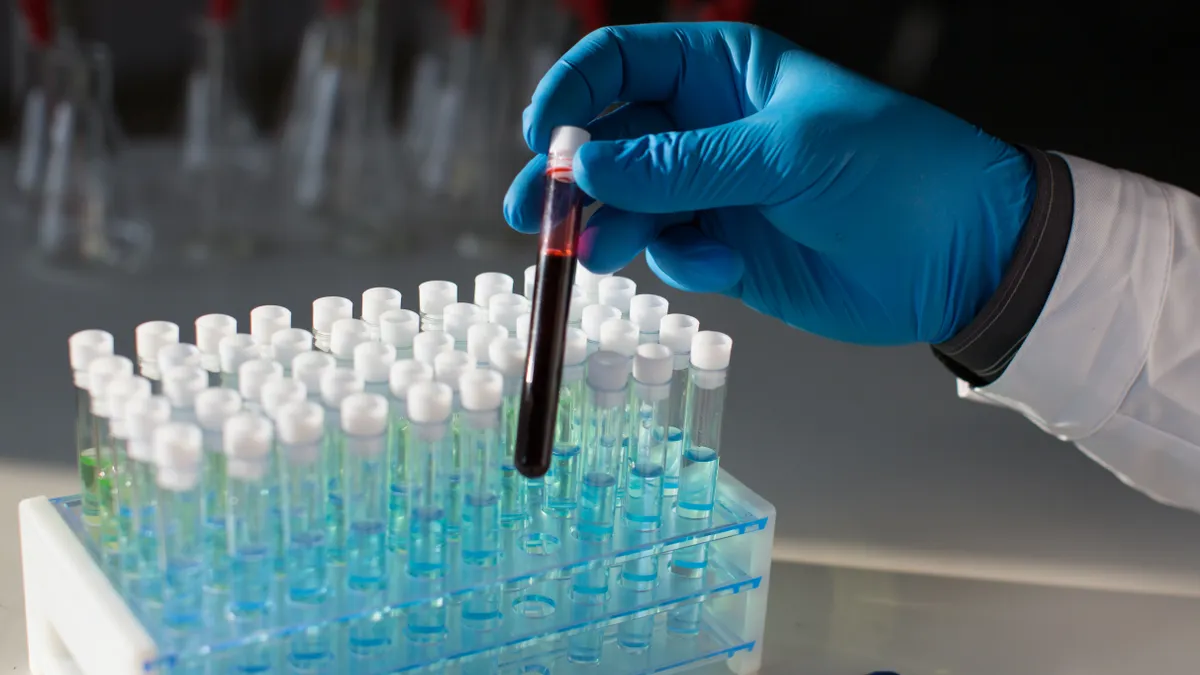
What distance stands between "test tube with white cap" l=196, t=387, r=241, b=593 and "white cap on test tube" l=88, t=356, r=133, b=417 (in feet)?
0.29

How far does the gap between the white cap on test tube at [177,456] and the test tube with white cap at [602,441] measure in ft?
1.22

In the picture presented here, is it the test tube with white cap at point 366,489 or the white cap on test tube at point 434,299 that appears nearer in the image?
the test tube with white cap at point 366,489

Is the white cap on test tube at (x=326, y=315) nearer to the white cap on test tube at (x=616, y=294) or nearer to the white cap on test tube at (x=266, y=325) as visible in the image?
the white cap on test tube at (x=266, y=325)

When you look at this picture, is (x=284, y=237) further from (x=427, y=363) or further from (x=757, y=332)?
(x=427, y=363)

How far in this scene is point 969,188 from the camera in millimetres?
1357

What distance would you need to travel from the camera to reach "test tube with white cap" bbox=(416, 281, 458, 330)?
1.33m

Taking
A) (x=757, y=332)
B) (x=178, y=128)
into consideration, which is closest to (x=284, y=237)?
(x=178, y=128)

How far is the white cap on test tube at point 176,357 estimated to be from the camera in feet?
3.67

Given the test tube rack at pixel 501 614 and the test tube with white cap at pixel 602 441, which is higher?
the test tube with white cap at pixel 602 441

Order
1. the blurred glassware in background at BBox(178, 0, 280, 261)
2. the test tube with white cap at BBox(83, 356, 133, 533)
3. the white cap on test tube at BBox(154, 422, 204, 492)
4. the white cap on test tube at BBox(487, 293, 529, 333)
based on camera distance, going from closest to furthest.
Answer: the white cap on test tube at BBox(154, 422, 204, 492) → the test tube with white cap at BBox(83, 356, 133, 533) → the white cap on test tube at BBox(487, 293, 529, 333) → the blurred glassware in background at BBox(178, 0, 280, 261)

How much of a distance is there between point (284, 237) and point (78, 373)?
4.20 ft

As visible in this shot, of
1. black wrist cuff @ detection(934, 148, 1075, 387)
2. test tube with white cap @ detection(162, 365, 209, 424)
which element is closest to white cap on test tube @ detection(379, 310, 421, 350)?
test tube with white cap @ detection(162, 365, 209, 424)

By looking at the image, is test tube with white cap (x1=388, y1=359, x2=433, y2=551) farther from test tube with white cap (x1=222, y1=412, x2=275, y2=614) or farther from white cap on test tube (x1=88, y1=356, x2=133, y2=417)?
white cap on test tube (x1=88, y1=356, x2=133, y2=417)

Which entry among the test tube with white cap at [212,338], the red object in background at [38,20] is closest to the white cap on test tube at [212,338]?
the test tube with white cap at [212,338]
